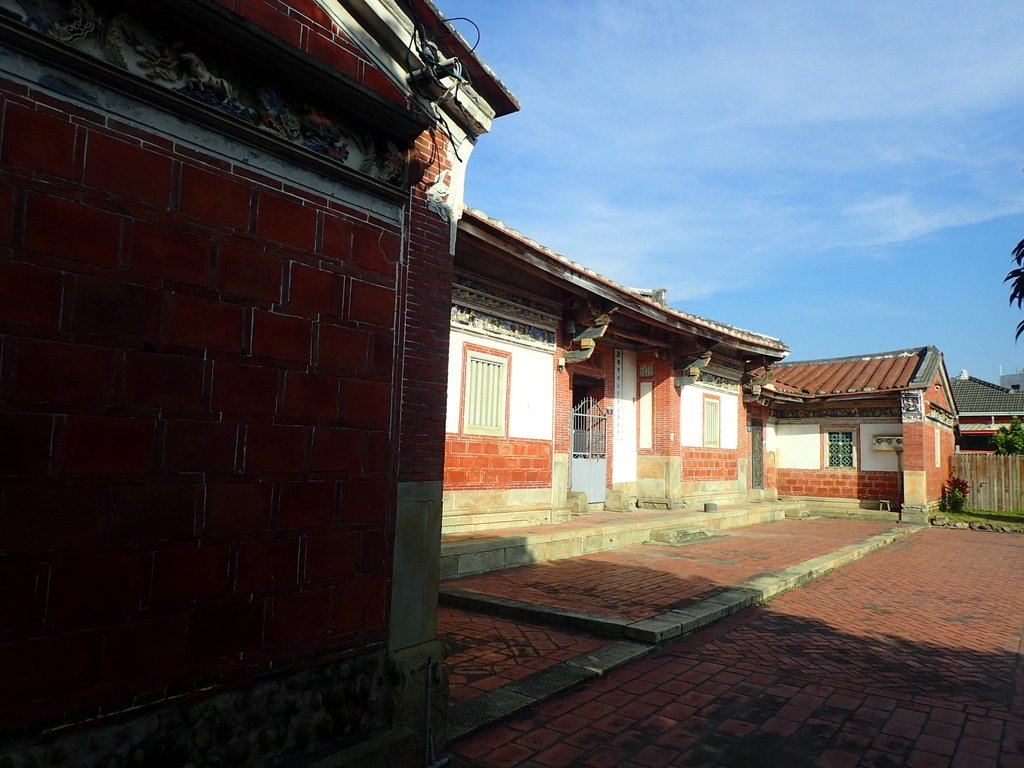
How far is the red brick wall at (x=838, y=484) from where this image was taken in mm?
17606

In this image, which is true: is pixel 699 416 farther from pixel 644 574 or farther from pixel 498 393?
pixel 644 574

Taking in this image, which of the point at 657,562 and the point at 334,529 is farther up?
the point at 334,529

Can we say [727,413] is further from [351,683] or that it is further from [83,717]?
[83,717]

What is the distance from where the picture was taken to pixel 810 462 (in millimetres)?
19016

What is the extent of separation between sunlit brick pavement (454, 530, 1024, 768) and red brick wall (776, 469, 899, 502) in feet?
37.8

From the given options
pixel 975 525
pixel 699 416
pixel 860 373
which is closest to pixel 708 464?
pixel 699 416

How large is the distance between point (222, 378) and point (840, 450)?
19010 mm

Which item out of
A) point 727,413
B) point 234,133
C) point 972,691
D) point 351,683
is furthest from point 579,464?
point 234,133

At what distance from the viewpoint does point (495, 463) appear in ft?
31.4

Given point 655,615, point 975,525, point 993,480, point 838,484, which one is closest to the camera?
point 655,615

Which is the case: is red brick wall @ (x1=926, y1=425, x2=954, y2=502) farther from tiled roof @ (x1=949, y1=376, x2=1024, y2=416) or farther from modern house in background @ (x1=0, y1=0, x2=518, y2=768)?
modern house in background @ (x1=0, y1=0, x2=518, y2=768)

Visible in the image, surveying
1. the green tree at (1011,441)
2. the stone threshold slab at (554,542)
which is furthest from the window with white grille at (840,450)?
the green tree at (1011,441)

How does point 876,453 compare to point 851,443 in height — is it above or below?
below

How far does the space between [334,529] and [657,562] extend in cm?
650
